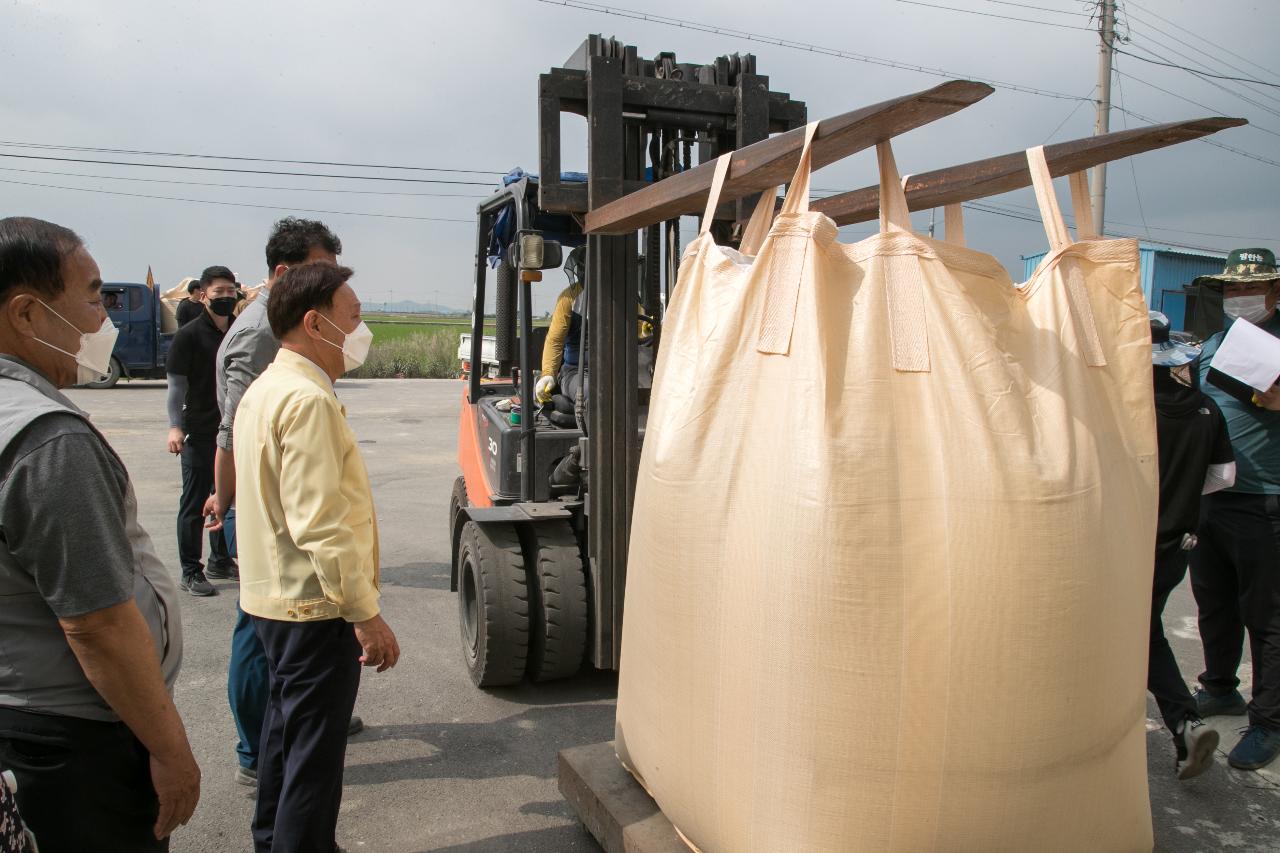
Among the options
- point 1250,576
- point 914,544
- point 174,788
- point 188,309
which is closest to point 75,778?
point 174,788

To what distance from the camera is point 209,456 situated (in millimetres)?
5492

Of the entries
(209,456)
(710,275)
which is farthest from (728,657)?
(209,456)

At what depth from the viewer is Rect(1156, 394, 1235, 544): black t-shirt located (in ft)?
10.5

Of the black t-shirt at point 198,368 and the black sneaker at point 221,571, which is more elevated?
the black t-shirt at point 198,368

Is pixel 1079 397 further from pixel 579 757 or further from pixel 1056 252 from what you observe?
pixel 579 757

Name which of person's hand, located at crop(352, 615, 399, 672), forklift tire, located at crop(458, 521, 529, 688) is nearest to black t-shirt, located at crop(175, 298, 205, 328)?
forklift tire, located at crop(458, 521, 529, 688)

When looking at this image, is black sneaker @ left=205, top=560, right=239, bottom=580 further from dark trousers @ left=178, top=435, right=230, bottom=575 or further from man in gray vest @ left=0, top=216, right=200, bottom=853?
man in gray vest @ left=0, top=216, right=200, bottom=853

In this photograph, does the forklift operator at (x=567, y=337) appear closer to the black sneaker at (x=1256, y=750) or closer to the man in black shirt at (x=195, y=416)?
the man in black shirt at (x=195, y=416)

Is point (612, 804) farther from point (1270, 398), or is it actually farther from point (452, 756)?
point (1270, 398)

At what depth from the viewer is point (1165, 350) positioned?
319 cm

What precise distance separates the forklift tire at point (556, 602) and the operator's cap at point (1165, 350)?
2453 mm

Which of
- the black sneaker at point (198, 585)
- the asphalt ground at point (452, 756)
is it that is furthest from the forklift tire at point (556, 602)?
the black sneaker at point (198, 585)

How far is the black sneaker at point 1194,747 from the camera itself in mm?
3104

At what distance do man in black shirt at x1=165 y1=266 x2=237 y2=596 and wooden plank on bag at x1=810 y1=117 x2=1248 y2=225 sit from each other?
431 cm
